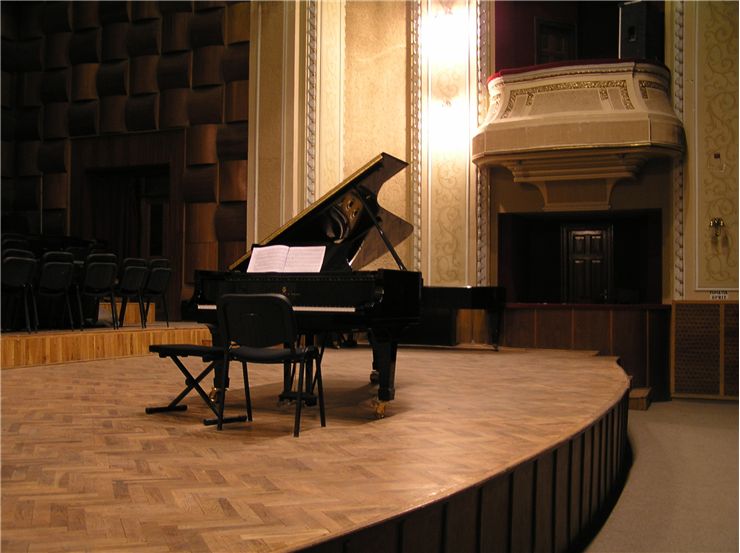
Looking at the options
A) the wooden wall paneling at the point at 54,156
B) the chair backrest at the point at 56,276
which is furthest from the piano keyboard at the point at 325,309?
the wooden wall paneling at the point at 54,156

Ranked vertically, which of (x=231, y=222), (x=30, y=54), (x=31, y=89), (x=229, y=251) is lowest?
(x=229, y=251)

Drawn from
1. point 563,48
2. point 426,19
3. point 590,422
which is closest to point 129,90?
point 426,19

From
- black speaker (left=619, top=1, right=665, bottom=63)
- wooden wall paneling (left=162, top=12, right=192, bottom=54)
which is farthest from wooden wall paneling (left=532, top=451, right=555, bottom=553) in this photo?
wooden wall paneling (left=162, top=12, right=192, bottom=54)

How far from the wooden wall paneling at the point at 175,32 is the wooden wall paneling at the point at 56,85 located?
1624 millimetres

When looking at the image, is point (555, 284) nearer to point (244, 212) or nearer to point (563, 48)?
point (563, 48)

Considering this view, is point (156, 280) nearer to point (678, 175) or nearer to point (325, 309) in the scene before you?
point (325, 309)

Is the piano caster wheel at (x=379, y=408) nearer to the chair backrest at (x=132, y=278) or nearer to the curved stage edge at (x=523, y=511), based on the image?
the curved stage edge at (x=523, y=511)

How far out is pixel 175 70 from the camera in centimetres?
1020

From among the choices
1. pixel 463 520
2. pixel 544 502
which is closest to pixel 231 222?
pixel 544 502

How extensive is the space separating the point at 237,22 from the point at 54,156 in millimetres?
3333

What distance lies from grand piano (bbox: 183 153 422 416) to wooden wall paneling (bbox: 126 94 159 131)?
20.7ft

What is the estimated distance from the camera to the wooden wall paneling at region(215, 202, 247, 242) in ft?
31.9

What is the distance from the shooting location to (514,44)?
9.34 metres

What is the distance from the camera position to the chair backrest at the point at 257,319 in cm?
348
